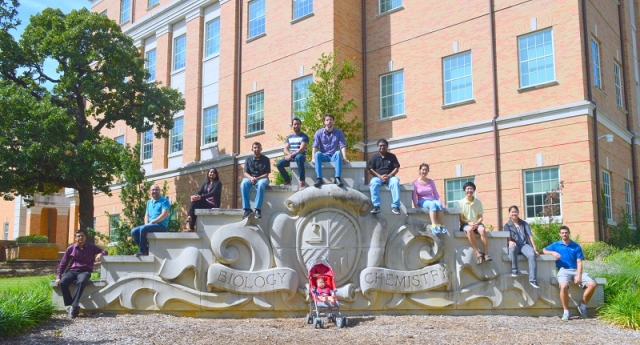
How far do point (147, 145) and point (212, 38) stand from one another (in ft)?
23.1

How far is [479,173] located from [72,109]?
1607 cm

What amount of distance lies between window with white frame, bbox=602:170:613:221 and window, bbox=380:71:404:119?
7.02 metres

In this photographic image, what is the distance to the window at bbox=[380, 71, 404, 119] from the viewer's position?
22.0m

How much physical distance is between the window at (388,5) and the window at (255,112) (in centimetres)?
598

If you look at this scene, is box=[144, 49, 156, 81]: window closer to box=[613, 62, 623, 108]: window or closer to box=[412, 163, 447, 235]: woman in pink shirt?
box=[613, 62, 623, 108]: window

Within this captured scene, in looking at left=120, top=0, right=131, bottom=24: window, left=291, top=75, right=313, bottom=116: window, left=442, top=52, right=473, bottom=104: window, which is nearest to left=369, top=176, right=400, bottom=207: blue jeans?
left=442, top=52, right=473, bottom=104: window

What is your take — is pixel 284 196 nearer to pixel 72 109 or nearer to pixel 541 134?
pixel 541 134

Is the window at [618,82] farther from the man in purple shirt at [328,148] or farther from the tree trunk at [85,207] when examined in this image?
the tree trunk at [85,207]

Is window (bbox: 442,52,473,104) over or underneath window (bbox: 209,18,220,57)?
underneath

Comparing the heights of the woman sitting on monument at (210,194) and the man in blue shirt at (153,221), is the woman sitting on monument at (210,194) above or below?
above

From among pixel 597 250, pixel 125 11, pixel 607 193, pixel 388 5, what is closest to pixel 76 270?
pixel 597 250

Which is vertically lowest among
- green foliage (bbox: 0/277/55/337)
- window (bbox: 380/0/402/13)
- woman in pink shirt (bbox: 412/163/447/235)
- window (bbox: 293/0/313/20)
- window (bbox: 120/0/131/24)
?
green foliage (bbox: 0/277/55/337)

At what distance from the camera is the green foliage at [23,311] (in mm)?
9219

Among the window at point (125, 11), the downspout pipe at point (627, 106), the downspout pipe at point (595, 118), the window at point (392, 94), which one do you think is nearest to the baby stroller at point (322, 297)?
the downspout pipe at point (595, 118)
